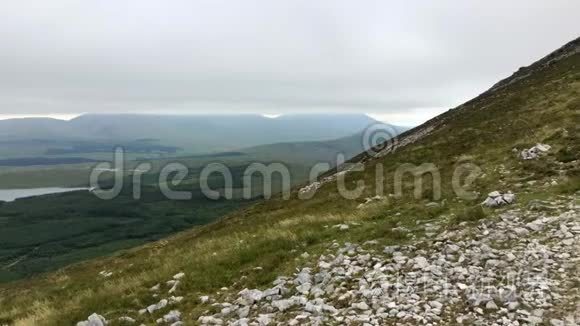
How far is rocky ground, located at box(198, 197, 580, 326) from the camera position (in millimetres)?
10703

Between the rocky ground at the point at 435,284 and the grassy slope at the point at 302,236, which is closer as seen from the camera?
the rocky ground at the point at 435,284

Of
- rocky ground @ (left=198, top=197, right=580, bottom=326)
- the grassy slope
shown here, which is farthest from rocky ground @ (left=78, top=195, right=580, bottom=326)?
the grassy slope

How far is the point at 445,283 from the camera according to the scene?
12.0 metres

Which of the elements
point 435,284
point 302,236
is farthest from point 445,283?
point 302,236

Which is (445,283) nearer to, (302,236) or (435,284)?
(435,284)

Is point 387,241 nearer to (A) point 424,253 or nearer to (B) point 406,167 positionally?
(A) point 424,253

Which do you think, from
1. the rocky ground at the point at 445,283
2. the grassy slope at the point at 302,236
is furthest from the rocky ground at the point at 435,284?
the grassy slope at the point at 302,236

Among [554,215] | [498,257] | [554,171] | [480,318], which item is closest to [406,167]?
[554,171]

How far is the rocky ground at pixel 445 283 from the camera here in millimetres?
10703

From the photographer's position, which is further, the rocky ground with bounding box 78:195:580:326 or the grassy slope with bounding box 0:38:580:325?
the grassy slope with bounding box 0:38:580:325

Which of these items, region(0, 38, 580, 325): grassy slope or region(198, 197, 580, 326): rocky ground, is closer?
region(198, 197, 580, 326): rocky ground

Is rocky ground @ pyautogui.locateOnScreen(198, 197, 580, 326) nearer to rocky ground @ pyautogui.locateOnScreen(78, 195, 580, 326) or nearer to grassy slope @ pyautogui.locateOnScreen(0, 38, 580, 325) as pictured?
rocky ground @ pyautogui.locateOnScreen(78, 195, 580, 326)

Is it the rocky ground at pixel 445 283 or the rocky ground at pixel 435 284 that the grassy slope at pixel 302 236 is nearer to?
the rocky ground at pixel 435 284

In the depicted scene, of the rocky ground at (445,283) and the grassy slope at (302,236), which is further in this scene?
the grassy slope at (302,236)
